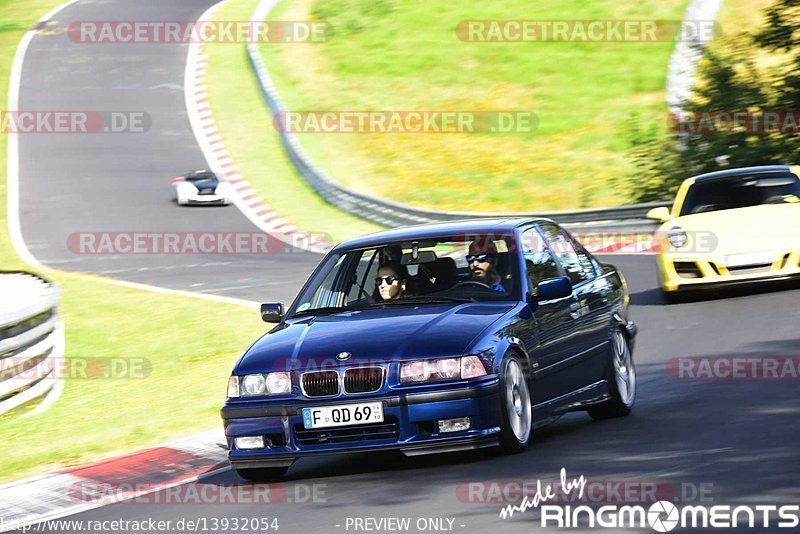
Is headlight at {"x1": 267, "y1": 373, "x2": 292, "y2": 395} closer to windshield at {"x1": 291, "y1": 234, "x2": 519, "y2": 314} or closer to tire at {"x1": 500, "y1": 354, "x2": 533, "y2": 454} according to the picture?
windshield at {"x1": 291, "y1": 234, "x2": 519, "y2": 314}

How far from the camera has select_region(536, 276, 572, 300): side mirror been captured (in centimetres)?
823

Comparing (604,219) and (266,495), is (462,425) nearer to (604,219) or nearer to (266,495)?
(266,495)

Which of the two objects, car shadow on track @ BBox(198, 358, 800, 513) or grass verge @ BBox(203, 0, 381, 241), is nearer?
car shadow on track @ BBox(198, 358, 800, 513)

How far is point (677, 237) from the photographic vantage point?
15.4 metres

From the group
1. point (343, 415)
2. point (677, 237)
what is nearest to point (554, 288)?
point (343, 415)

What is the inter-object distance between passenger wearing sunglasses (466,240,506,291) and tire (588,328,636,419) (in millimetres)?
1251

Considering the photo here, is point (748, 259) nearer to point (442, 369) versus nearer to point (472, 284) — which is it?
point (472, 284)

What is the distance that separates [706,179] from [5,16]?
43.2 meters

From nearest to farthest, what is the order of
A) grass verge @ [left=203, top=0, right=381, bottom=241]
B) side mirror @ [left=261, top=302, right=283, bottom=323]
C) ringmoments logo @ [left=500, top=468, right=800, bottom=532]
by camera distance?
ringmoments logo @ [left=500, top=468, right=800, bottom=532]
side mirror @ [left=261, top=302, right=283, bottom=323]
grass verge @ [left=203, top=0, right=381, bottom=241]

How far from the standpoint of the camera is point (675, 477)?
691cm

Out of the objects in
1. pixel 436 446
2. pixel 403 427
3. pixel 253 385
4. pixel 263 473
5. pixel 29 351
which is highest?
pixel 253 385

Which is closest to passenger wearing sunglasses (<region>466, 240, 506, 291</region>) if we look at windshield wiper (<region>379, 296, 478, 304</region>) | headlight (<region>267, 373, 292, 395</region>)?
windshield wiper (<region>379, 296, 478, 304</region>)

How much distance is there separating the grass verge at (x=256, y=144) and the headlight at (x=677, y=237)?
40.4 ft

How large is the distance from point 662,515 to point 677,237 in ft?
31.3
